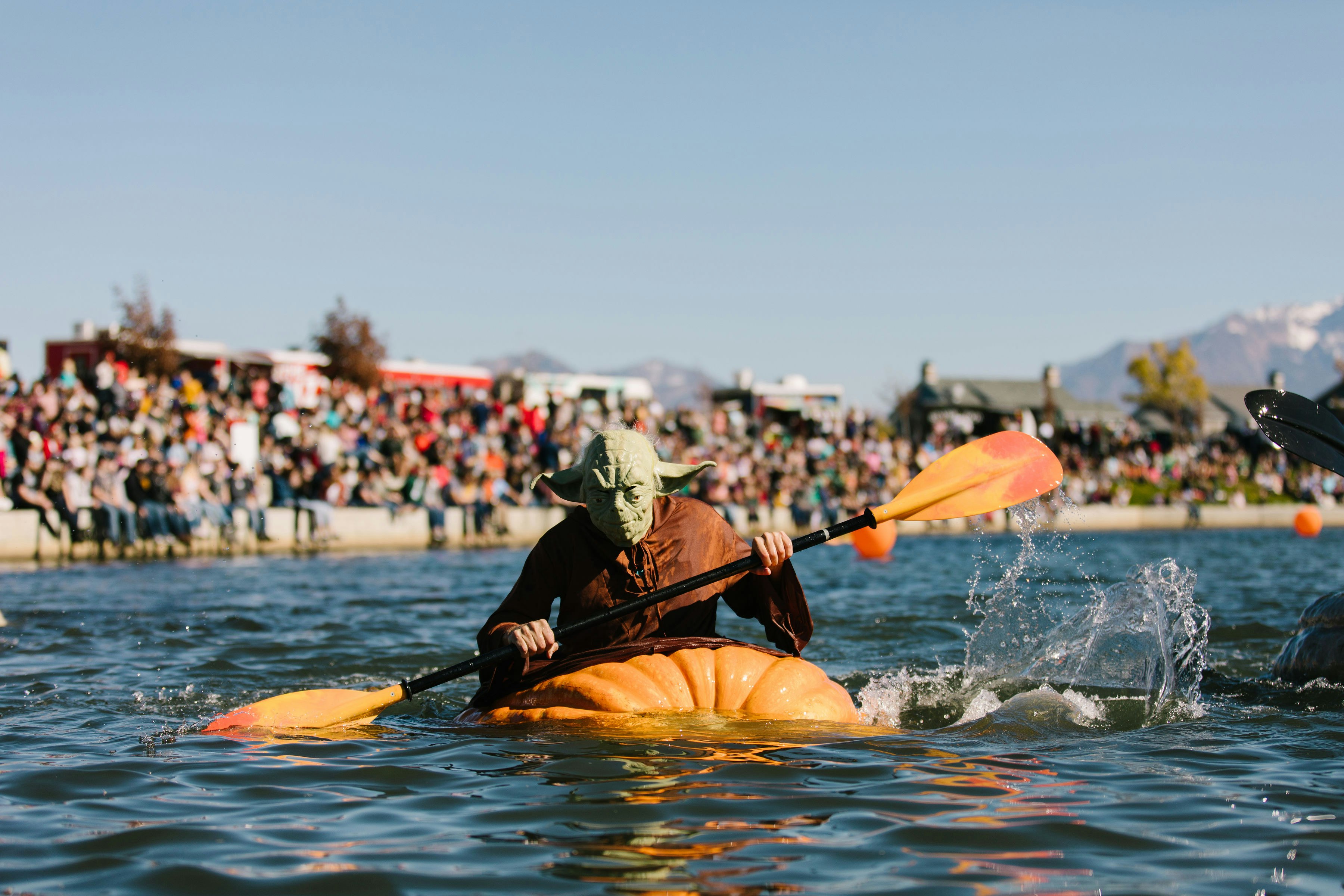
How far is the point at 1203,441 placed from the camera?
2196 inches

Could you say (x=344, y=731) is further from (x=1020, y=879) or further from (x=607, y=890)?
(x=1020, y=879)

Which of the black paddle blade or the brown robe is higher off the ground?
the black paddle blade

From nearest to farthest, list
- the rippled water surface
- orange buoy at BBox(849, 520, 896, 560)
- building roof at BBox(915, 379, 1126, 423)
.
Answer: the rippled water surface, orange buoy at BBox(849, 520, 896, 560), building roof at BBox(915, 379, 1126, 423)

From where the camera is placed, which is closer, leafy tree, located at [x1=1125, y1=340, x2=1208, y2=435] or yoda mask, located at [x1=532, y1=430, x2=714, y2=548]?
yoda mask, located at [x1=532, y1=430, x2=714, y2=548]

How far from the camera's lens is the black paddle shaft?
17.8 feet

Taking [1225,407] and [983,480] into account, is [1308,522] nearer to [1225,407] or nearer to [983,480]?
[983,480]

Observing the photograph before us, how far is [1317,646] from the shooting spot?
22.6ft

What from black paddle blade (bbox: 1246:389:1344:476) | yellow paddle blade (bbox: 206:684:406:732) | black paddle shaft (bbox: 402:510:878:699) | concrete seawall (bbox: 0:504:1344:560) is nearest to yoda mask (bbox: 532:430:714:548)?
black paddle shaft (bbox: 402:510:878:699)

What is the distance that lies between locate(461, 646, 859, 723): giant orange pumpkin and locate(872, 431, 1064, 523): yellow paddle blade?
4.49 feet

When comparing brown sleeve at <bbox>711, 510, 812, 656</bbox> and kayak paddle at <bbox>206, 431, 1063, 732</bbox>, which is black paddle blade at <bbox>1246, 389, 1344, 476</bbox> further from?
brown sleeve at <bbox>711, 510, 812, 656</bbox>

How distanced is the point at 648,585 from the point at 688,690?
54 cm

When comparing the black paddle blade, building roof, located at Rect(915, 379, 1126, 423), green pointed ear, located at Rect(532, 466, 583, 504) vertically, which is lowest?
green pointed ear, located at Rect(532, 466, 583, 504)

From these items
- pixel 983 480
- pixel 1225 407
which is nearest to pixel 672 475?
pixel 983 480

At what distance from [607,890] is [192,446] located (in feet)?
55.1
